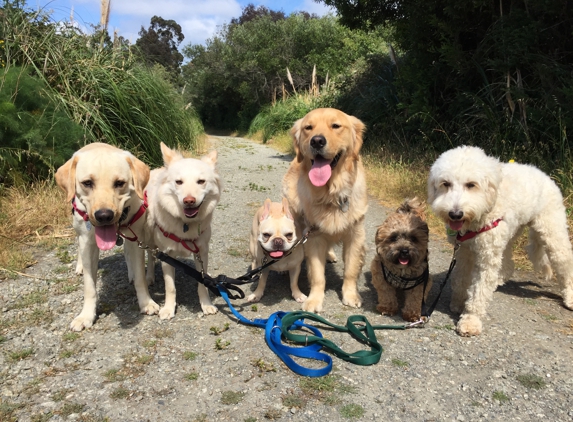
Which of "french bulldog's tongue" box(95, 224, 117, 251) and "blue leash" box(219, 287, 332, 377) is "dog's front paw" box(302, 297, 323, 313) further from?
"french bulldog's tongue" box(95, 224, 117, 251)

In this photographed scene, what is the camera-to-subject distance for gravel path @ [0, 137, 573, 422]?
7.77 feet

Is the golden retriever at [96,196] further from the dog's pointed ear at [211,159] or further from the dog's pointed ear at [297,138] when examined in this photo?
the dog's pointed ear at [297,138]

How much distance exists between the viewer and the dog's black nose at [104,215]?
2.81m

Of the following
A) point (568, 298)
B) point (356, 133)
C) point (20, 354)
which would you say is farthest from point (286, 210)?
point (568, 298)

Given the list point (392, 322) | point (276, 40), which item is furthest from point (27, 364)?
point (276, 40)

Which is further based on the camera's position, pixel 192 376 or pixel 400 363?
pixel 400 363

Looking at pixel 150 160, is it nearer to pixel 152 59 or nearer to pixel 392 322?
pixel 152 59

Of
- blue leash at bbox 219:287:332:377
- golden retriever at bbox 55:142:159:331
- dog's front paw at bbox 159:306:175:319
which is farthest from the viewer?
dog's front paw at bbox 159:306:175:319

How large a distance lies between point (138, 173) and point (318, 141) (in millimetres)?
1546

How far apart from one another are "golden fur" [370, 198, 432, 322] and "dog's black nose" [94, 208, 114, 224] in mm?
2285

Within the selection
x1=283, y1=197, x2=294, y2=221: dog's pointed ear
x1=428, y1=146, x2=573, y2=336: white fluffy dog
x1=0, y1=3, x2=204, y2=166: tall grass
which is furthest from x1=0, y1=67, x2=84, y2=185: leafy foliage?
x1=428, y1=146, x2=573, y2=336: white fluffy dog

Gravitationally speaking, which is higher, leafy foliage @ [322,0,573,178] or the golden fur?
leafy foliage @ [322,0,573,178]

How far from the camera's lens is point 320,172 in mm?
3555

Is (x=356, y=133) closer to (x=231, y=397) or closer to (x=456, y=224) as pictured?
(x=456, y=224)
